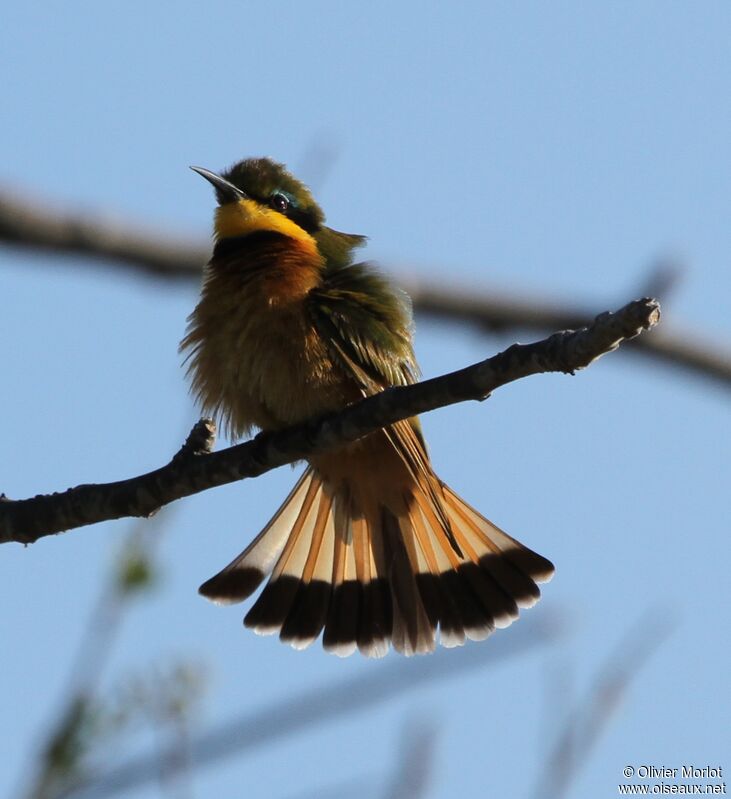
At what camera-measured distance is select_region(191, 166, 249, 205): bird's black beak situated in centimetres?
468

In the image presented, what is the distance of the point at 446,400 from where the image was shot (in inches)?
113

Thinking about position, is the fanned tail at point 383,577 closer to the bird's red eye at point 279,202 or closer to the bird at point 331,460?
the bird at point 331,460

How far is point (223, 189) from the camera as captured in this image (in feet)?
15.5

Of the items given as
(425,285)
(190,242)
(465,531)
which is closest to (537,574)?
(465,531)

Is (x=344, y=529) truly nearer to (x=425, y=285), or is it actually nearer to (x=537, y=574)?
(x=537, y=574)

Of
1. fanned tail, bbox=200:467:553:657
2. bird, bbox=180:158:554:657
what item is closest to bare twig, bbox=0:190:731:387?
bird, bbox=180:158:554:657

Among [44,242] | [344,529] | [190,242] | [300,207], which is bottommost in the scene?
[44,242]

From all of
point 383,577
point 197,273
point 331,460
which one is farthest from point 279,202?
point 197,273

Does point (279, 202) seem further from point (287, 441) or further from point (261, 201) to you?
point (287, 441)

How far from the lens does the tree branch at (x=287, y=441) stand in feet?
8.70

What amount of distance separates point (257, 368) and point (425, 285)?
0.81 m

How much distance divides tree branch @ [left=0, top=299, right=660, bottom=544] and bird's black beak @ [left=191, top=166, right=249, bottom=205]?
51.4 inches

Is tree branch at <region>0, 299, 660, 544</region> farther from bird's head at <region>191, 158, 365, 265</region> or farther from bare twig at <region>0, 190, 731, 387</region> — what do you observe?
bird's head at <region>191, 158, 365, 265</region>

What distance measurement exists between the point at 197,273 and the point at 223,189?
217 cm
